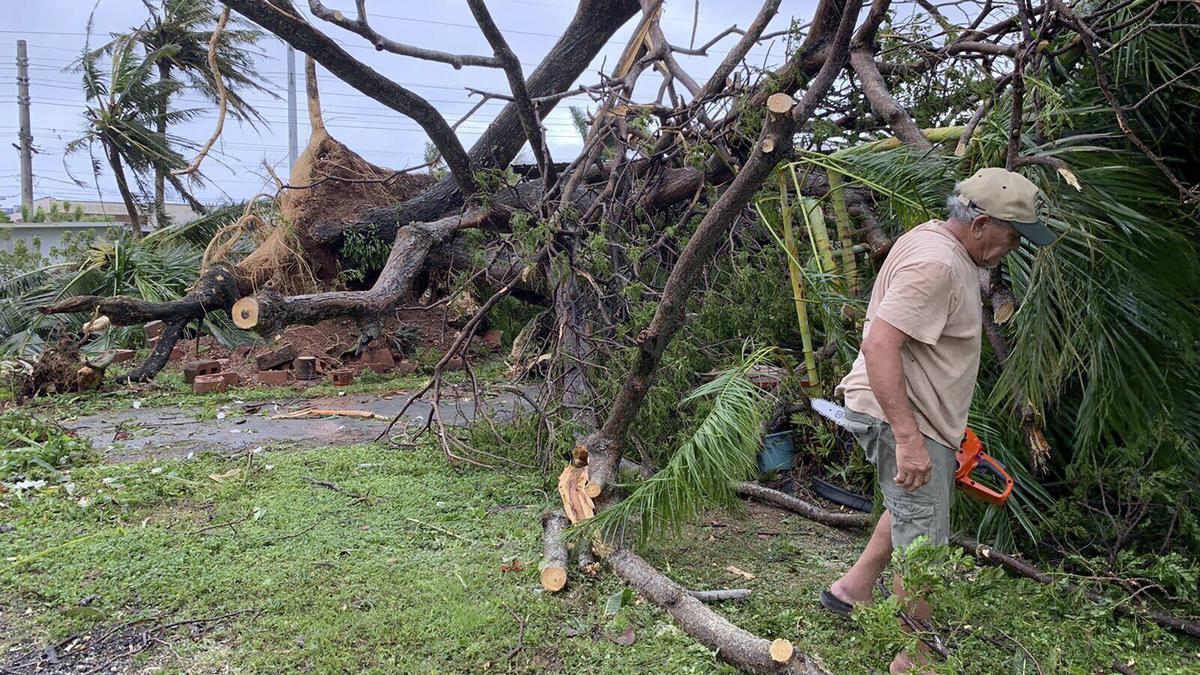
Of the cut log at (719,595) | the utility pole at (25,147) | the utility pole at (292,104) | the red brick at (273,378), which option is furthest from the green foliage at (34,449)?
the utility pole at (25,147)

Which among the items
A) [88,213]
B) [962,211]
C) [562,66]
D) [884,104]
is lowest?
[88,213]

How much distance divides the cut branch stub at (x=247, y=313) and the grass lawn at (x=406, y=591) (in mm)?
1006

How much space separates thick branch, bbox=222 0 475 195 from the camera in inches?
217

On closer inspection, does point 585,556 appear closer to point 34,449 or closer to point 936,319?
point 936,319

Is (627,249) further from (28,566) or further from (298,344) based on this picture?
(298,344)

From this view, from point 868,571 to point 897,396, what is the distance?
80cm

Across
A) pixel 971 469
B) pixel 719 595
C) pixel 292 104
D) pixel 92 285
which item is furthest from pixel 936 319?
pixel 292 104

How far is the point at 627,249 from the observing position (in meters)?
4.91

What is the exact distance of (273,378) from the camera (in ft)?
26.5

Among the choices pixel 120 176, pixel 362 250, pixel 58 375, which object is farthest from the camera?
pixel 120 176

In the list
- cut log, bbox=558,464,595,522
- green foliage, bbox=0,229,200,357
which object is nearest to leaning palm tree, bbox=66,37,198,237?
green foliage, bbox=0,229,200,357

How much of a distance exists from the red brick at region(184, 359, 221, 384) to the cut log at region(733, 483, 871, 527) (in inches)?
232

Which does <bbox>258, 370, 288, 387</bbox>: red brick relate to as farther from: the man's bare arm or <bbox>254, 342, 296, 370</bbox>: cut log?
the man's bare arm

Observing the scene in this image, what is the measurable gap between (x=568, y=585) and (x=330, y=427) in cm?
356
